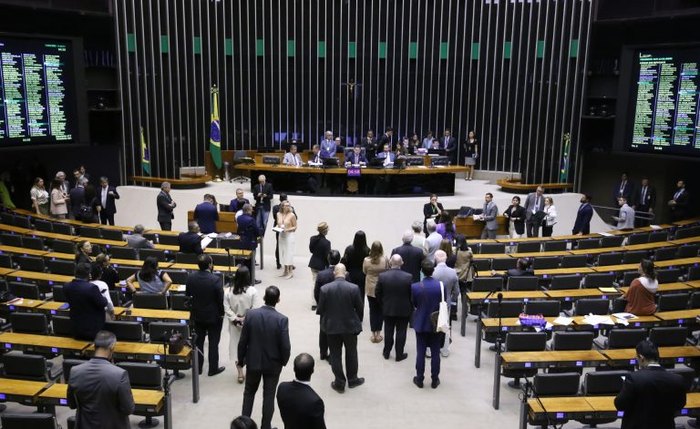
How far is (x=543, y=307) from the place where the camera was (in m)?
7.24

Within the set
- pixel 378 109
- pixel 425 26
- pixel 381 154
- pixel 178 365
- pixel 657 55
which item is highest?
pixel 425 26

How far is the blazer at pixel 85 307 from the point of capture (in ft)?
19.3

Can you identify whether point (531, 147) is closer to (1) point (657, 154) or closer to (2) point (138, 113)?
(1) point (657, 154)

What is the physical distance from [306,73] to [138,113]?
5.12 m

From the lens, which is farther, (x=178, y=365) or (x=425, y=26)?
(x=425, y=26)

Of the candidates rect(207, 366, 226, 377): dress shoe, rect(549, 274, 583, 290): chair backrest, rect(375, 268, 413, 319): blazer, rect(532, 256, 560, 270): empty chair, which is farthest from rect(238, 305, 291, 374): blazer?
rect(532, 256, 560, 270): empty chair

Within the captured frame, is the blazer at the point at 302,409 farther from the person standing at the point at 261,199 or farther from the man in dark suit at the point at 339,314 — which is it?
the person standing at the point at 261,199

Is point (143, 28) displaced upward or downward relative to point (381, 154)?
upward

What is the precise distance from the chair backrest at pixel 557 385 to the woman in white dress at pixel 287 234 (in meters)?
5.91

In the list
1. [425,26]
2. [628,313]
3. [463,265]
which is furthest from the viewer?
[425,26]

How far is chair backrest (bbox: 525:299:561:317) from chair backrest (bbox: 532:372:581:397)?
1.77 m

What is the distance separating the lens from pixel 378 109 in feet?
62.2

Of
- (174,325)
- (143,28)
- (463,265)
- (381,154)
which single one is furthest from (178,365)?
(143,28)

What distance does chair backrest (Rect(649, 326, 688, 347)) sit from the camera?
21.1 feet
